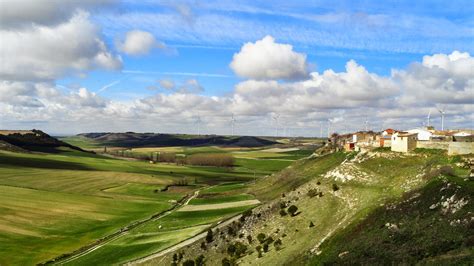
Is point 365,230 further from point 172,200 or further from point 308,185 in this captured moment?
point 172,200

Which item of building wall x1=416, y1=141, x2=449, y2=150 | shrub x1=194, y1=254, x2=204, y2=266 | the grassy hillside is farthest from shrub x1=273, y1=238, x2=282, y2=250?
building wall x1=416, y1=141, x2=449, y2=150

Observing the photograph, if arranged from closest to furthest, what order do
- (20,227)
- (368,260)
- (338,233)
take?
(368,260) → (338,233) → (20,227)

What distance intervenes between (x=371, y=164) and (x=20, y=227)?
74.5 metres

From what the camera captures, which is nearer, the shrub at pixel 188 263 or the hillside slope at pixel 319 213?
the hillside slope at pixel 319 213

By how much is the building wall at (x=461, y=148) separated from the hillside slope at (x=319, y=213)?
193 centimetres

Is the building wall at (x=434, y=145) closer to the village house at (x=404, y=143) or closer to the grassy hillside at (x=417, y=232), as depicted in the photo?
the village house at (x=404, y=143)

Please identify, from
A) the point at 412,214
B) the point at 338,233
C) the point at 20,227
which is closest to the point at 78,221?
the point at 20,227

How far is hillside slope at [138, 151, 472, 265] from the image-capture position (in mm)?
51094

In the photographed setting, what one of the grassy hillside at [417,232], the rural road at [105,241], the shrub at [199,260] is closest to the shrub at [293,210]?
the shrub at [199,260]

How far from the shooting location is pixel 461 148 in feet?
223

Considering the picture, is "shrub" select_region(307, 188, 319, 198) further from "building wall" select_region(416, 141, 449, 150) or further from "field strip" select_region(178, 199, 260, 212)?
"field strip" select_region(178, 199, 260, 212)

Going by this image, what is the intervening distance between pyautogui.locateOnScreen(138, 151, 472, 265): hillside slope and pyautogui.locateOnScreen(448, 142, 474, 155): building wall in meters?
1.93

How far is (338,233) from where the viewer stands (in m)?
48.4

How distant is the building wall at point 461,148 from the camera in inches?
2625
